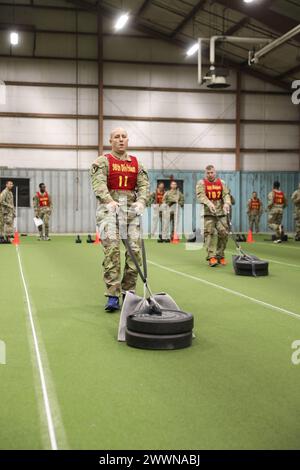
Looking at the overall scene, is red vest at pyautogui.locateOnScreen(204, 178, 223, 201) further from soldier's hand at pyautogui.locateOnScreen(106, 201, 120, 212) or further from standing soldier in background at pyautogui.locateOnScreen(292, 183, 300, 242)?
standing soldier in background at pyautogui.locateOnScreen(292, 183, 300, 242)

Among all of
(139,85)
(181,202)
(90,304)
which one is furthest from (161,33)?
(90,304)

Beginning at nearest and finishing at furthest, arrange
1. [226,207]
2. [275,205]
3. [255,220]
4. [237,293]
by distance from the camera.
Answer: [237,293]
[226,207]
[275,205]
[255,220]

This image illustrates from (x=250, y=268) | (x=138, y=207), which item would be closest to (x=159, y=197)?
(x=250, y=268)

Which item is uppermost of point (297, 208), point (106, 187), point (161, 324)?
point (106, 187)

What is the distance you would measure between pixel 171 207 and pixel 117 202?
1469 cm

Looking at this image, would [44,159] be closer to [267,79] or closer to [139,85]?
[139,85]

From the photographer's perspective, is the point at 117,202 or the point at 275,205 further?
the point at 275,205

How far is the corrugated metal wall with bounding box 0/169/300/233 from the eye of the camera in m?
27.1

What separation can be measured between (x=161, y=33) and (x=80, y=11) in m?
3.94

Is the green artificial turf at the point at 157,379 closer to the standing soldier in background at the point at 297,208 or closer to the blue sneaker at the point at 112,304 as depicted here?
the blue sneaker at the point at 112,304

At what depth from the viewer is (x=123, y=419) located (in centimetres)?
339

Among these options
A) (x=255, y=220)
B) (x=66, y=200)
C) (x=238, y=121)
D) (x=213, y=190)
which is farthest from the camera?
(x=238, y=121)

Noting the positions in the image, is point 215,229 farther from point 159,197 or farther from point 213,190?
point 159,197

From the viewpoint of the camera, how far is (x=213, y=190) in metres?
11.8
